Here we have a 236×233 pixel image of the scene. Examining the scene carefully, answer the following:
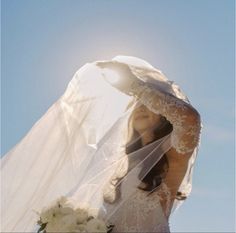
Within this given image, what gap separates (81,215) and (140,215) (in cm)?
67

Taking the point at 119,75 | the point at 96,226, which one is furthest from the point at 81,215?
the point at 119,75

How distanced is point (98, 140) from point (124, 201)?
699mm

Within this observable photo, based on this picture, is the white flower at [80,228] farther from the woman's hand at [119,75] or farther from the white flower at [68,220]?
the woman's hand at [119,75]

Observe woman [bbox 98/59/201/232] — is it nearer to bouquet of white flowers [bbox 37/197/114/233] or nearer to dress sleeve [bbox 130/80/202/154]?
dress sleeve [bbox 130/80/202/154]

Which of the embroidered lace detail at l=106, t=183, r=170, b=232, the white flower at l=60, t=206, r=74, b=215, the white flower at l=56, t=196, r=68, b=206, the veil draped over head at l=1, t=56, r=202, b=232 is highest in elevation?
the veil draped over head at l=1, t=56, r=202, b=232

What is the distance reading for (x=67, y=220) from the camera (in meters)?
5.49

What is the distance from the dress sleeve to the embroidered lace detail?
56cm

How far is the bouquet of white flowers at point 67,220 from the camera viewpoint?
5449mm

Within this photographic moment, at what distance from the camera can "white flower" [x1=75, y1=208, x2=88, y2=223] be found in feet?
18.4

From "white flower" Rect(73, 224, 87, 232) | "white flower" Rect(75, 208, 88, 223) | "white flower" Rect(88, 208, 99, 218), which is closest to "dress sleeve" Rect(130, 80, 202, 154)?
"white flower" Rect(88, 208, 99, 218)

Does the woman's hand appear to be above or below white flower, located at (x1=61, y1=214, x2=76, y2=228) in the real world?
above

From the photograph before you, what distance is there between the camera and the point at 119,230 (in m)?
5.96

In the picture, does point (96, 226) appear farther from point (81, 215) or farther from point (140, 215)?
point (140, 215)

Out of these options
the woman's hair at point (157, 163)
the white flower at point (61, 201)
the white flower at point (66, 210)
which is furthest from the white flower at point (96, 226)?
the woman's hair at point (157, 163)
